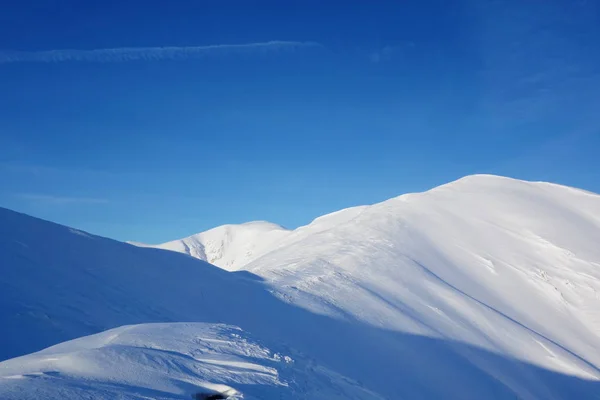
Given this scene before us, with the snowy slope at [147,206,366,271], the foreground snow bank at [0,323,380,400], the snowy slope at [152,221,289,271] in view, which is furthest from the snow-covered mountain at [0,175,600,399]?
the snowy slope at [152,221,289,271]

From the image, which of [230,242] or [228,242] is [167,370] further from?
[228,242]

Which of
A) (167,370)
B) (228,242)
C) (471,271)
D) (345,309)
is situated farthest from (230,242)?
(167,370)

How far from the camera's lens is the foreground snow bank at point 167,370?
6.93 metres

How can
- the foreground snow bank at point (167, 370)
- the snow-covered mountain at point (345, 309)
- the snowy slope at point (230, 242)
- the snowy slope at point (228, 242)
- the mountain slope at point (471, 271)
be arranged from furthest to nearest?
the snowy slope at point (228, 242) < the snowy slope at point (230, 242) < the mountain slope at point (471, 271) < the snow-covered mountain at point (345, 309) < the foreground snow bank at point (167, 370)

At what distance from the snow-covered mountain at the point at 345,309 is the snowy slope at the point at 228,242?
43146mm

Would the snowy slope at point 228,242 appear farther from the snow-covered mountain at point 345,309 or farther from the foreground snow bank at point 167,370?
the foreground snow bank at point 167,370

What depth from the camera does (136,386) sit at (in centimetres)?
721

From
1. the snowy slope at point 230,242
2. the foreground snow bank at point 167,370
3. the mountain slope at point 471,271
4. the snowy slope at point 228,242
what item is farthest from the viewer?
the snowy slope at point 228,242

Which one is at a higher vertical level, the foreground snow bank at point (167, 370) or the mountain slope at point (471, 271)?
the mountain slope at point (471, 271)

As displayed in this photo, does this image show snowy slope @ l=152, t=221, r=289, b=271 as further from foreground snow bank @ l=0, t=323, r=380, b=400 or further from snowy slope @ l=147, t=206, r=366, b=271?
foreground snow bank @ l=0, t=323, r=380, b=400

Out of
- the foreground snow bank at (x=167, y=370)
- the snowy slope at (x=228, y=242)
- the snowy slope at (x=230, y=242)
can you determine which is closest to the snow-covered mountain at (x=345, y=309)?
the foreground snow bank at (x=167, y=370)

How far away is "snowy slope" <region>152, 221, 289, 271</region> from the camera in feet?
278

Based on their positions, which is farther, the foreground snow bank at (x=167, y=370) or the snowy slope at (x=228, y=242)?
the snowy slope at (x=228, y=242)

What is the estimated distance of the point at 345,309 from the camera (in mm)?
22719
